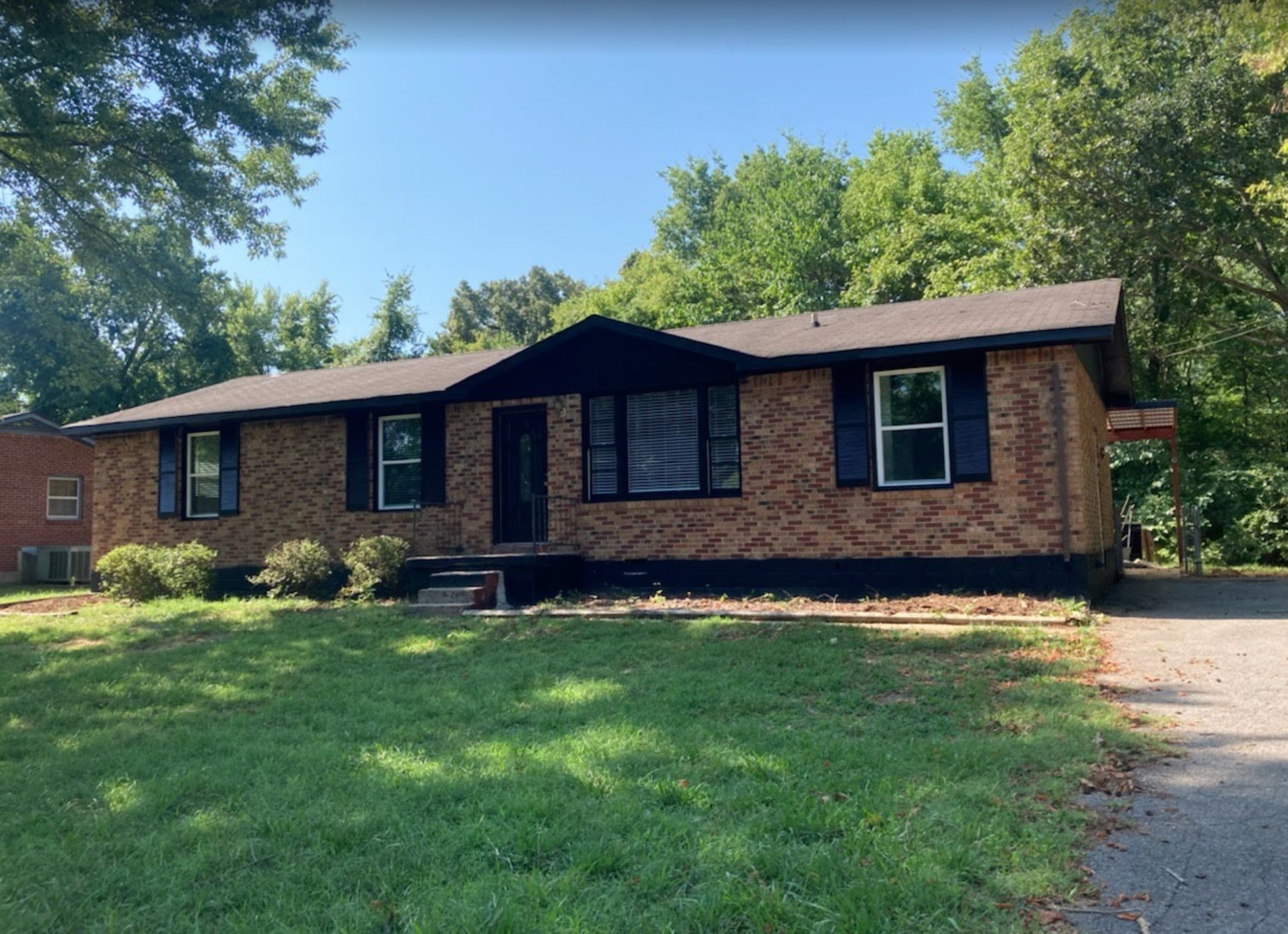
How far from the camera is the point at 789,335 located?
43.1 ft

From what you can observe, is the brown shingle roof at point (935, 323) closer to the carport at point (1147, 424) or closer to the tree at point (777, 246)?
the carport at point (1147, 424)

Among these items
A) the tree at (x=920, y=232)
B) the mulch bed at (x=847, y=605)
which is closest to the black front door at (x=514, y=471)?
the mulch bed at (x=847, y=605)

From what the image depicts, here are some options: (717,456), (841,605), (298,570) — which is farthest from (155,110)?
(841,605)

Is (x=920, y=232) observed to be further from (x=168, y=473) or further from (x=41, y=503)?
(x=41, y=503)

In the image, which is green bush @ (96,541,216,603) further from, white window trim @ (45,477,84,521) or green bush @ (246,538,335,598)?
white window trim @ (45,477,84,521)

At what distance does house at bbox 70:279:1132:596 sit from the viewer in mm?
10625

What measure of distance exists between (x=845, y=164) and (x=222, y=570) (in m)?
27.5

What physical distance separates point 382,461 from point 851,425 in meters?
7.25

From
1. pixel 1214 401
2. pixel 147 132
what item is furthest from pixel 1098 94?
pixel 147 132

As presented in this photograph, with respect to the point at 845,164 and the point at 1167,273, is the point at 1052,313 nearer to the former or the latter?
the point at 1167,273

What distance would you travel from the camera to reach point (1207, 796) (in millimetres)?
4207

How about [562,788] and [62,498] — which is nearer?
[562,788]

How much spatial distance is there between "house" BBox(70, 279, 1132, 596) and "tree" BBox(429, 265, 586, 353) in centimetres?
3366

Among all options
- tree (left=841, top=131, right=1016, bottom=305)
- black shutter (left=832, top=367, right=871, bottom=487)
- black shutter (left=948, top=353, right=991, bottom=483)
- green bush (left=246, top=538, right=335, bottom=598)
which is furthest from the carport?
green bush (left=246, top=538, right=335, bottom=598)
